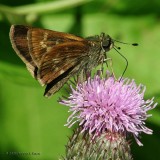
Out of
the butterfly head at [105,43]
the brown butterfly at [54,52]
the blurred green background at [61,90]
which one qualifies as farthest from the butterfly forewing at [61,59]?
the blurred green background at [61,90]

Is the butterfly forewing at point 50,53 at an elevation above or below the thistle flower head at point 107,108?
above

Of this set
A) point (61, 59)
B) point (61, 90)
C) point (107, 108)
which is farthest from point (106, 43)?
point (61, 90)

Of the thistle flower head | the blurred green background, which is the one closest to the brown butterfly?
the thistle flower head

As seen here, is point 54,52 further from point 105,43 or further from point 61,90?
point 61,90

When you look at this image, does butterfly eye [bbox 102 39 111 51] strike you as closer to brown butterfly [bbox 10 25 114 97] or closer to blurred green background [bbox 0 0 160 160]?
brown butterfly [bbox 10 25 114 97]

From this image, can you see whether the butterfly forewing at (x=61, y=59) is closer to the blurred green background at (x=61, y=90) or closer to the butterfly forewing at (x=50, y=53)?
the butterfly forewing at (x=50, y=53)
